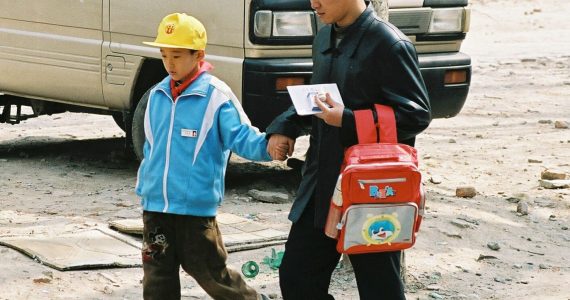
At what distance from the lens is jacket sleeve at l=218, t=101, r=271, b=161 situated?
4.66 meters

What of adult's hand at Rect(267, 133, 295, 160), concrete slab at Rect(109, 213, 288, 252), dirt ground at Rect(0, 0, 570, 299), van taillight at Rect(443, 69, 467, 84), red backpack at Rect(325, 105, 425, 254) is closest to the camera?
red backpack at Rect(325, 105, 425, 254)

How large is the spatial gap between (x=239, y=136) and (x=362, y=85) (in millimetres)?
725

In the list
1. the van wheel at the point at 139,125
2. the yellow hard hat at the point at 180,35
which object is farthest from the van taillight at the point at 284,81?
the yellow hard hat at the point at 180,35

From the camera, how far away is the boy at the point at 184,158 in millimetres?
4812

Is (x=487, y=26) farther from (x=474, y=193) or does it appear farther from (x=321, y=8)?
(x=321, y=8)

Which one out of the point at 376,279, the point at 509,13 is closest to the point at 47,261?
the point at 376,279

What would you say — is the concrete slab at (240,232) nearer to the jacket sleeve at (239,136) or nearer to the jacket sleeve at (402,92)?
the jacket sleeve at (239,136)

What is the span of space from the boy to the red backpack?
2.45 ft

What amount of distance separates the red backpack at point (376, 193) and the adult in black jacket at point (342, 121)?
0.21 feet

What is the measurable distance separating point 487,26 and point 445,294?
48.6 feet

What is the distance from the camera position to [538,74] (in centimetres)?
1473

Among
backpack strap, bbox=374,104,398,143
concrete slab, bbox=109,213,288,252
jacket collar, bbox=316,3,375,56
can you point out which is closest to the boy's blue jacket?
jacket collar, bbox=316,3,375,56

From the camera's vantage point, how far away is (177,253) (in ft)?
16.1

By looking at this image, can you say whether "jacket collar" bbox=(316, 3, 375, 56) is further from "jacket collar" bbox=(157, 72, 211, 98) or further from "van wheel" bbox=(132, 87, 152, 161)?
"van wheel" bbox=(132, 87, 152, 161)
